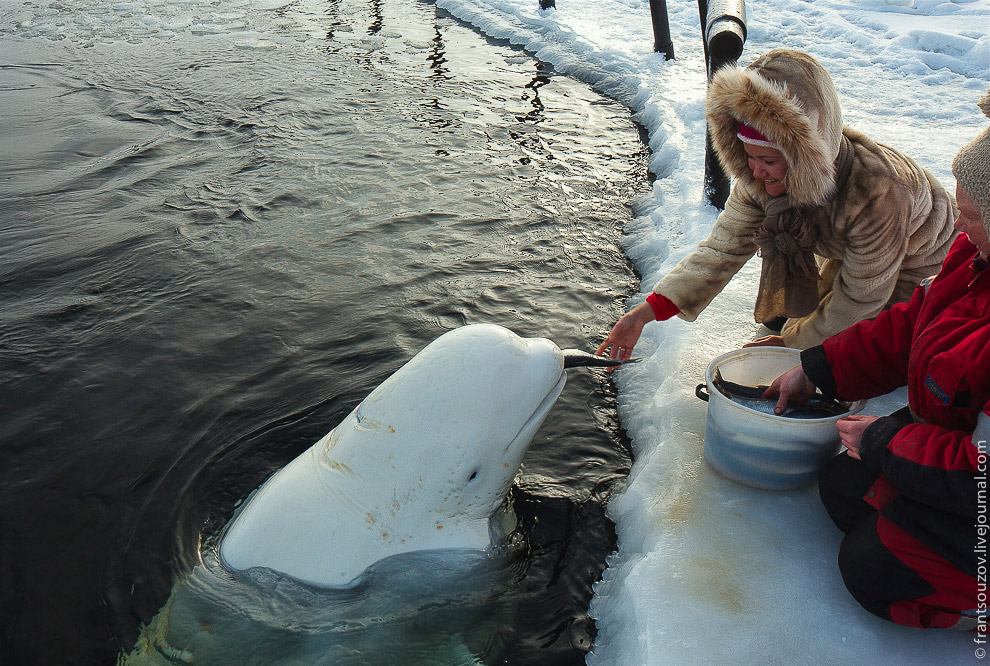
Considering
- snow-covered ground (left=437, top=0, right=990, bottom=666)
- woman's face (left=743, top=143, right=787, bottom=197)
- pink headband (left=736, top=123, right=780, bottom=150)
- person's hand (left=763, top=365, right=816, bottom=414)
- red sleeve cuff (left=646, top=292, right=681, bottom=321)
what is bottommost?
snow-covered ground (left=437, top=0, right=990, bottom=666)

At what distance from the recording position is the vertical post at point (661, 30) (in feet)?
29.4

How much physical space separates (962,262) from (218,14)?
14.3m

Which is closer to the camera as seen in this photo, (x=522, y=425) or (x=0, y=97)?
(x=522, y=425)

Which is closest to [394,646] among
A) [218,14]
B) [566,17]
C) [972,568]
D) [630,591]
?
[630,591]

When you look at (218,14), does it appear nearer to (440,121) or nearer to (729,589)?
(440,121)

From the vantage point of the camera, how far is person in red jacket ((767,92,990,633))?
85.2 inches

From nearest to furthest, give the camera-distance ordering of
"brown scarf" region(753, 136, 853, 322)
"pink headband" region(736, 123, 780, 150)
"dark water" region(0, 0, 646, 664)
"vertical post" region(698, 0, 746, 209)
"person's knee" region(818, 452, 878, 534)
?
"person's knee" region(818, 452, 878, 534), "pink headband" region(736, 123, 780, 150), "brown scarf" region(753, 136, 853, 322), "dark water" region(0, 0, 646, 664), "vertical post" region(698, 0, 746, 209)

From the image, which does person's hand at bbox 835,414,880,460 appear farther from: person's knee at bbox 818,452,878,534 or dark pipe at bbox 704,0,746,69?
dark pipe at bbox 704,0,746,69

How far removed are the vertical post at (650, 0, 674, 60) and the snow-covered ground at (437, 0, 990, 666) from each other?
223 millimetres

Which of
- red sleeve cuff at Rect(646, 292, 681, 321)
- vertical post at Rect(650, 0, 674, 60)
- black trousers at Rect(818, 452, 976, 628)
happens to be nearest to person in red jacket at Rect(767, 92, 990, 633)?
black trousers at Rect(818, 452, 976, 628)

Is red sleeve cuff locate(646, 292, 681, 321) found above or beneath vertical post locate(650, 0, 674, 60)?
beneath

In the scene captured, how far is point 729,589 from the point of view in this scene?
2.76m

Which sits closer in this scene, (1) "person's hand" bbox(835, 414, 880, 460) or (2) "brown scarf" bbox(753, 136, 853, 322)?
(1) "person's hand" bbox(835, 414, 880, 460)

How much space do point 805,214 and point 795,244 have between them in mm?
132
